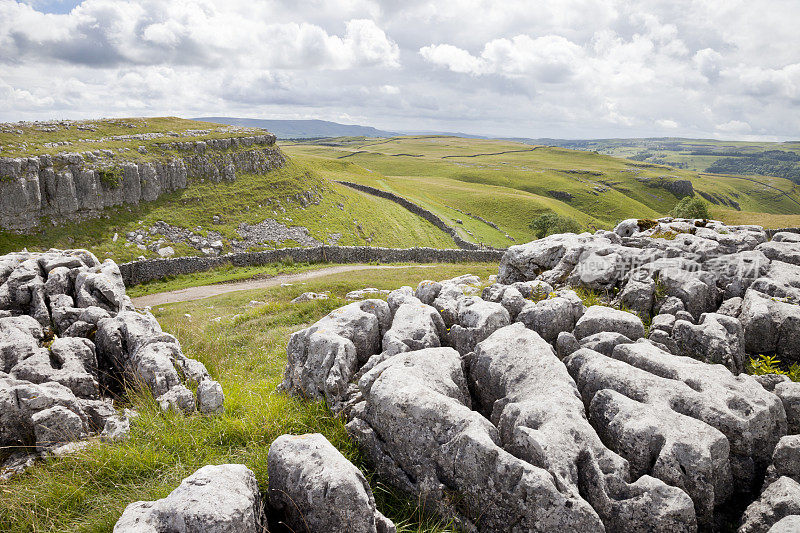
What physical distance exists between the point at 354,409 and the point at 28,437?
7.19m

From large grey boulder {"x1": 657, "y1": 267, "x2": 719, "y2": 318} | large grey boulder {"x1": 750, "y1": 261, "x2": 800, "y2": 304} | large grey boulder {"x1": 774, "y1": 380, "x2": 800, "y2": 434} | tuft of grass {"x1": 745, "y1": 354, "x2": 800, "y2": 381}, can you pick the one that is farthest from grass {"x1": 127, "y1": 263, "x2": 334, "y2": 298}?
large grey boulder {"x1": 774, "y1": 380, "x2": 800, "y2": 434}

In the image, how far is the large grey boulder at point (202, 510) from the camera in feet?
17.8

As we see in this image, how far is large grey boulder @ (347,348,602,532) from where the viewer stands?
249 inches

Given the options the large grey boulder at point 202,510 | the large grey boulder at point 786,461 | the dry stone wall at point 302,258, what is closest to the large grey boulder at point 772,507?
the large grey boulder at point 786,461

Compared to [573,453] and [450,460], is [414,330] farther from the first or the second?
[573,453]

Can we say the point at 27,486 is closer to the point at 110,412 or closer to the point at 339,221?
the point at 110,412

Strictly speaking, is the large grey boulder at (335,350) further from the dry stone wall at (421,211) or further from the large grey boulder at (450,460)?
the dry stone wall at (421,211)

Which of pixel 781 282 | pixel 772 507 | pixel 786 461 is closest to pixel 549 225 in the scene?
pixel 781 282

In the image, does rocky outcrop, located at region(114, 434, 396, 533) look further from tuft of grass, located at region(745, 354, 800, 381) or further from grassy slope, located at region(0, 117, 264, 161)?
grassy slope, located at region(0, 117, 264, 161)

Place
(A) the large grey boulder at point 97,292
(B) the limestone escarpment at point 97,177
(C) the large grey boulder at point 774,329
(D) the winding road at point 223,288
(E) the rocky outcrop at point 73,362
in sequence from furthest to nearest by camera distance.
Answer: (B) the limestone escarpment at point 97,177 → (D) the winding road at point 223,288 → (A) the large grey boulder at point 97,292 → (C) the large grey boulder at point 774,329 → (E) the rocky outcrop at point 73,362

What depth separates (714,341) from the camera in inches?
406

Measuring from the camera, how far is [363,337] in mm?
11953

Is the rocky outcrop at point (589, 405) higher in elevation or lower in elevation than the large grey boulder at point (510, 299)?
lower

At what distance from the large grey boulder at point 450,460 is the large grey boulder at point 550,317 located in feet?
11.2
